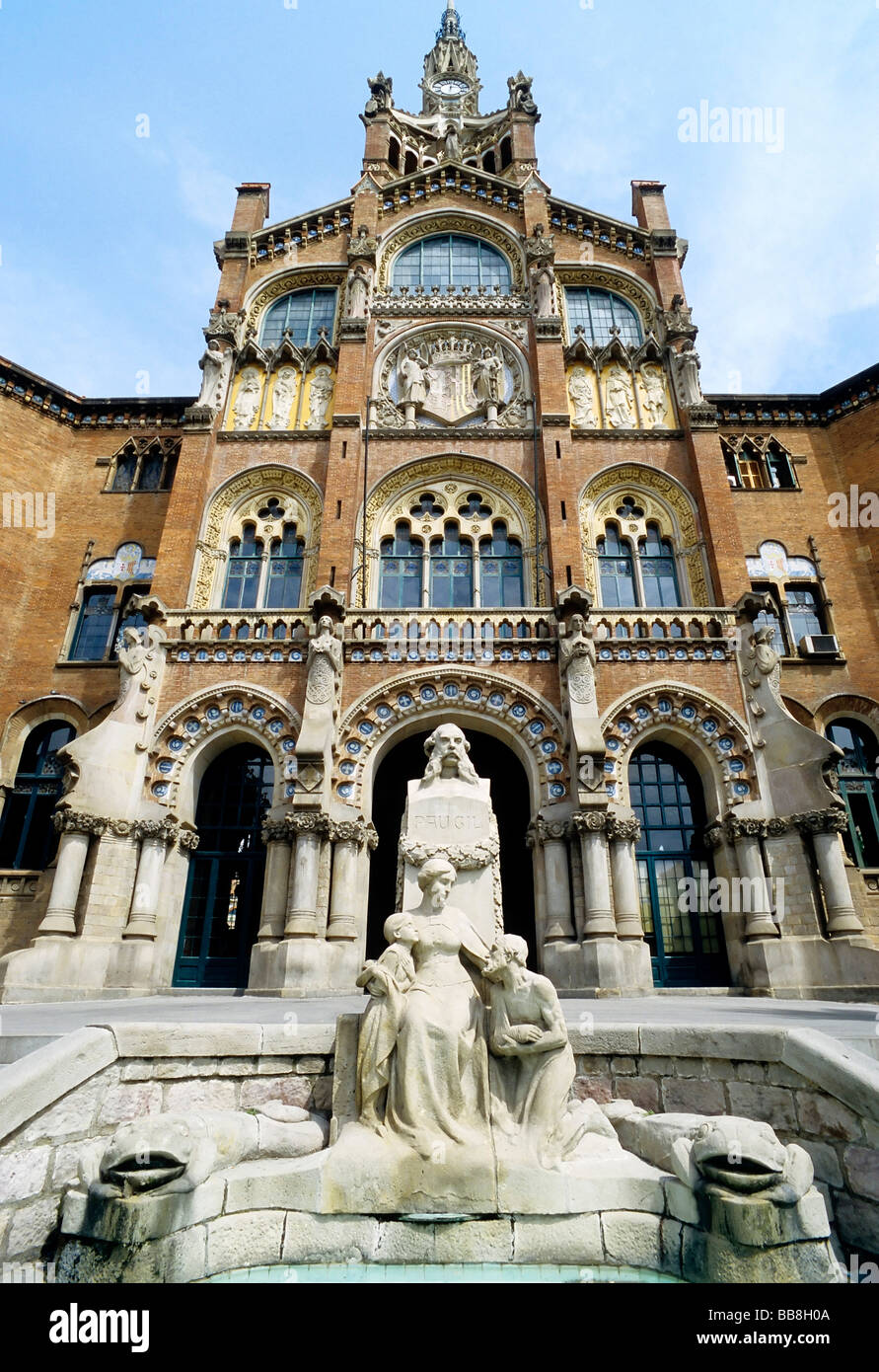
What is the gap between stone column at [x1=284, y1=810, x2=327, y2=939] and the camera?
1305 centimetres

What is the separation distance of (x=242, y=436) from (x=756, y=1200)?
20377 millimetres

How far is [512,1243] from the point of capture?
3.89 meters

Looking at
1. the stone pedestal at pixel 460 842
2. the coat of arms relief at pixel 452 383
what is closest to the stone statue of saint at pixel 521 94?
the coat of arms relief at pixel 452 383

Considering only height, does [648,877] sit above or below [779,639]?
below

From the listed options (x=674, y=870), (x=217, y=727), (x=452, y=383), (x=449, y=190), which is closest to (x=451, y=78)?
(x=449, y=190)

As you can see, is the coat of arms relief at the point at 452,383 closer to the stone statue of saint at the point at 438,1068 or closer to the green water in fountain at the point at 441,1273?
the stone statue of saint at the point at 438,1068

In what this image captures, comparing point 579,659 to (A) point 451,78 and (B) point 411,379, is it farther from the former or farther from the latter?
(A) point 451,78

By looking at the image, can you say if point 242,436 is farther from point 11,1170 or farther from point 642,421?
point 11,1170

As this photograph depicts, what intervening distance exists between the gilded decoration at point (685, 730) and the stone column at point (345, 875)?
17.1 feet

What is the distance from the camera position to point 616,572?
18625mm

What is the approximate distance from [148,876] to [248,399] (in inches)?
562

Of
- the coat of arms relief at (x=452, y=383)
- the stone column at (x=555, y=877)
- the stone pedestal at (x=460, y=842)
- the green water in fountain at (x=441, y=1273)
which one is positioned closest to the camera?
the green water in fountain at (x=441, y=1273)

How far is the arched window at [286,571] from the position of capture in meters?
18.5

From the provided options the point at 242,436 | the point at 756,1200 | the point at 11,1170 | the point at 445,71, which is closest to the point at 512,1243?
the point at 756,1200
